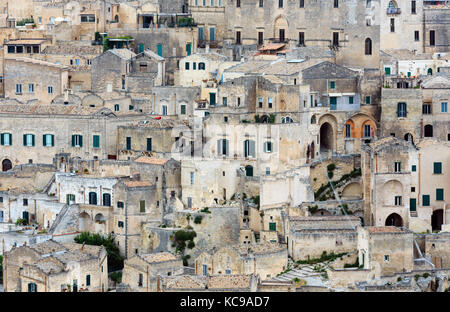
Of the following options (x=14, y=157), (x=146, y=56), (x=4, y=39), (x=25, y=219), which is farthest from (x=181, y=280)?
(x=4, y=39)

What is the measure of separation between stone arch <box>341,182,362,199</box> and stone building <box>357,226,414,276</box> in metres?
6.36

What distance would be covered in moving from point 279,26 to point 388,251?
2116 centimetres

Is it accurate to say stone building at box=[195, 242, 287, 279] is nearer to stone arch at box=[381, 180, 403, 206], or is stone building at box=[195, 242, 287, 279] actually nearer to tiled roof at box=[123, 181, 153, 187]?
tiled roof at box=[123, 181, 153, 187]

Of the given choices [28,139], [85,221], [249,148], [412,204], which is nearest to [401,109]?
[412,204]

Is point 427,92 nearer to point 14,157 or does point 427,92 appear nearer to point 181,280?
point 181,280

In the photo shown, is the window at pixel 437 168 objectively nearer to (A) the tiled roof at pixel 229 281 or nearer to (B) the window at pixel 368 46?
(A) the tiled roof at pixel 229 281

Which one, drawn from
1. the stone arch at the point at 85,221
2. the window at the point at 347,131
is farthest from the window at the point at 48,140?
the window at the point at 347,131

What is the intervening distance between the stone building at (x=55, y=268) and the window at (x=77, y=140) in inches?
297

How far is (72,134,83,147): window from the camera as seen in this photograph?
1688 inches

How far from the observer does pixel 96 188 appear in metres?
38.4

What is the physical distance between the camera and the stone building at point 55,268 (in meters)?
32.5

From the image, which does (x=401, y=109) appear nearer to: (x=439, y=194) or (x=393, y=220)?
(x=439, y=194)

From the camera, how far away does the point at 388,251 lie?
3288cm

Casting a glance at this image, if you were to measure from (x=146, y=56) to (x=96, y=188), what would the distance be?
12242mm
